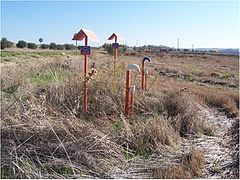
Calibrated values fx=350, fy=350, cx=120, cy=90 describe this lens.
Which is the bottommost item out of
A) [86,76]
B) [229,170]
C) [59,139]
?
[229,170]

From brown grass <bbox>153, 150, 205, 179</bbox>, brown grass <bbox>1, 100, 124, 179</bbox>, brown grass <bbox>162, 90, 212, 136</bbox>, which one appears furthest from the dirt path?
brown grass <bbox>1, 100, 124, 179</bbox>

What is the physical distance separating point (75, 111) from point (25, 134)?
5.06 ft

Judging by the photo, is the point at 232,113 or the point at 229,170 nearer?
the point at 229,170

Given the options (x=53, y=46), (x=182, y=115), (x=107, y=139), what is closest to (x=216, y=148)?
(x=182, y=115)

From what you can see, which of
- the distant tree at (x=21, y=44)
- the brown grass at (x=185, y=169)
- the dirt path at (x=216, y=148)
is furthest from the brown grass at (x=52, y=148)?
the distant tree at (x=21, y=44)

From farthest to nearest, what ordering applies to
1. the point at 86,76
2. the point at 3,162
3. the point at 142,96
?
the point at 142,96
the point at 86,76
the point at 3,162

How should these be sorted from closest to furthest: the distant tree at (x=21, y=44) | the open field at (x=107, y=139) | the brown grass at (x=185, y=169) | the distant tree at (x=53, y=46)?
the brown grass at (x=185, y=169) → the open field at (x=107, y=139) → the distant tree at (x=21, y=44) → the distant tree at (x=53, y=46)

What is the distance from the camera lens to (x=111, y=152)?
479cm

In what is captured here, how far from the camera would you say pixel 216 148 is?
557 centimetres

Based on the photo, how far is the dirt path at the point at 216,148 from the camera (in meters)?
4.59

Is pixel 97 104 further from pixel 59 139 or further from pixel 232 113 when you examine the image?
pixel 232 113

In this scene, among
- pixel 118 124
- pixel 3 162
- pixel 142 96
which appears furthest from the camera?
pixel 142 96

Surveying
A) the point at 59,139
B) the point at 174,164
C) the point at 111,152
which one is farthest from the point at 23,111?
the point at 174,164

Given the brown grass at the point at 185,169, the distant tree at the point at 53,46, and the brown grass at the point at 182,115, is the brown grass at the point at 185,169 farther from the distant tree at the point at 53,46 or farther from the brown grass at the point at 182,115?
the distant tree at the point at 53,46
